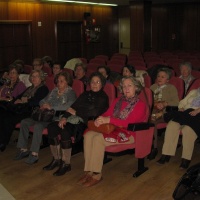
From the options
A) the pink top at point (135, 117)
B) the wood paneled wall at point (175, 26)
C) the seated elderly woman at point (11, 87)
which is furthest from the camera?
the wood paneled wall at point (175, 26)

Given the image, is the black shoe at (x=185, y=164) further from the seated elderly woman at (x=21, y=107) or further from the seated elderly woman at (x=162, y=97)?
the seated elderly woman at (x=21, y=107)

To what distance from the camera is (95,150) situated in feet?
13.0

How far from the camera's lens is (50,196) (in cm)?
377

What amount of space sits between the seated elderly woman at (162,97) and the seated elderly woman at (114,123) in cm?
62

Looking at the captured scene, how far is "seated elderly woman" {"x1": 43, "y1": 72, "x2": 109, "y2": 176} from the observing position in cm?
434

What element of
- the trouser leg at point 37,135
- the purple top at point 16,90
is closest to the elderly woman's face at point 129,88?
the trouser leg at point 37,135

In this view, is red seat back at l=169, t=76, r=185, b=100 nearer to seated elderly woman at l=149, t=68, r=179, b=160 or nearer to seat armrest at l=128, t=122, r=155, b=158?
seated elderly woman at l=149, t=68, r=179, b=160

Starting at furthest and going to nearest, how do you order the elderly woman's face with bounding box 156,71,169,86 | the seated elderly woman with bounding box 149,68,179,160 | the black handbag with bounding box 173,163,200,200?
the elderly woman's face with bounding box 156,71,169,86 < the seated elderly woman with bounding box 149,68,179,160 < the black handbag with bounding box 173,163,200,200

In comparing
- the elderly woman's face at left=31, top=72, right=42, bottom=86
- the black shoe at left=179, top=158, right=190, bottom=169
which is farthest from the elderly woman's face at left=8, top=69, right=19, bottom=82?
the black shoe at left=179, top=158, right=190, bottom=169

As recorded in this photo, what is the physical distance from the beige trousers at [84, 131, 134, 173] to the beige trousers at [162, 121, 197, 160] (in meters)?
0.63

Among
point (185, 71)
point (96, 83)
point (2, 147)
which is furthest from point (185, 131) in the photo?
point (2, 147)

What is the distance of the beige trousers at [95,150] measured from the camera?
395 cm

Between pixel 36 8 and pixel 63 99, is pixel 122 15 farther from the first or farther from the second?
pixel 63 99

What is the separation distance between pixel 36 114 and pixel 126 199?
1.77 metres
